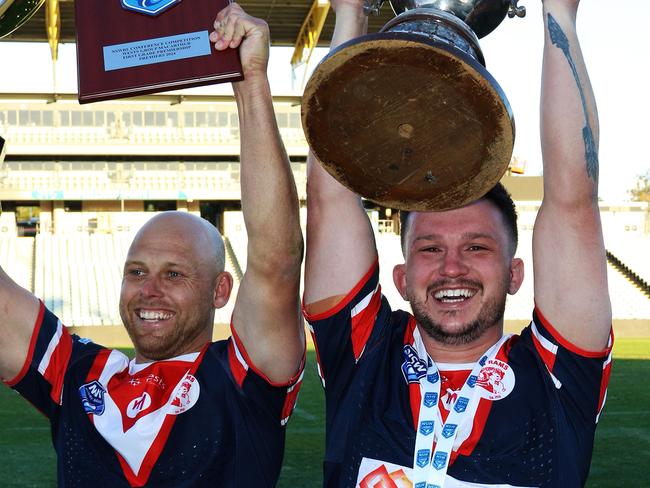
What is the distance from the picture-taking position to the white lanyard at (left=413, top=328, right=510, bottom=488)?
1890 mm

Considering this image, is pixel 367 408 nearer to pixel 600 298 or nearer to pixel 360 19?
pixel 600 298

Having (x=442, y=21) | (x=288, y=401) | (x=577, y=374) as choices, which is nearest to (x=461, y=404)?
(x=577, y=374)

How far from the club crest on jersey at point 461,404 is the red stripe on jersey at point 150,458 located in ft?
2.17

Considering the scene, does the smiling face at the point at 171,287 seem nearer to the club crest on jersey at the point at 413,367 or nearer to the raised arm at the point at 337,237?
the raised arm at the point at 337,237

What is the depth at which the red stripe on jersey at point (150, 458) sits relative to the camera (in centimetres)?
212

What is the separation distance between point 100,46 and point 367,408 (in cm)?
98

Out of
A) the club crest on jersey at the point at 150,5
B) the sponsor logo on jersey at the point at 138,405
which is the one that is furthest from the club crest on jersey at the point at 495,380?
the club crest on jersey at the point at 150,5

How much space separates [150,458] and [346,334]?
53cm

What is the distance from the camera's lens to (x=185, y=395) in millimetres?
2201

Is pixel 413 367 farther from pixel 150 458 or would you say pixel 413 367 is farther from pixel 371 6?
pixel 371 6

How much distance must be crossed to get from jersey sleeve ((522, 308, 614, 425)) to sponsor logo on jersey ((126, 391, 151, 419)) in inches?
36.9

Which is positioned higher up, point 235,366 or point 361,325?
point 361,325

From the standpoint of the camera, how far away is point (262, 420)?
85.7 inches

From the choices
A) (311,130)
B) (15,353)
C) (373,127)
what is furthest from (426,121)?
(15,353)
